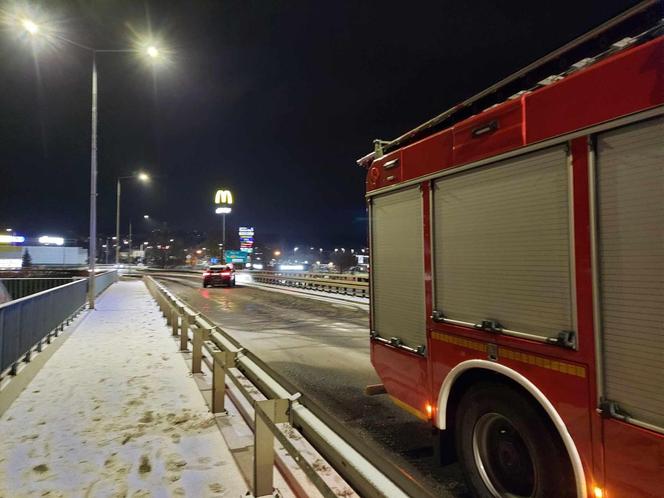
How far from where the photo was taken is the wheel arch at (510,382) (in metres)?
2.61

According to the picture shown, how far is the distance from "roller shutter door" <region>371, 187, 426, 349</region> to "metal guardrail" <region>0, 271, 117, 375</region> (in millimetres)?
4861

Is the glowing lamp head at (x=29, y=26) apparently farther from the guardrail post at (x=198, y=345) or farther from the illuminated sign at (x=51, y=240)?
the illuminated sign at (x=51, y=240)

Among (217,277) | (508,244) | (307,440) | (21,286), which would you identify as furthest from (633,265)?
(217,277)

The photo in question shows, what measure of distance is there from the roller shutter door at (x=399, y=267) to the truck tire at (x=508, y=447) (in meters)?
0.82

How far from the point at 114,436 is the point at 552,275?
4.43m

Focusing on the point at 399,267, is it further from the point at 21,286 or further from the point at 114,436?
the point at 21,286

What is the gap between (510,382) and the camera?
10.3 feet

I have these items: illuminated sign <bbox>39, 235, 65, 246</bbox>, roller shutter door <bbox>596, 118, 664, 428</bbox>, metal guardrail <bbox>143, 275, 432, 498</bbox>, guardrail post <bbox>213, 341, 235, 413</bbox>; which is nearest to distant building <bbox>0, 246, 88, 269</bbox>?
illuminated sign <bbox>39, 235, 65, 246</bbox>

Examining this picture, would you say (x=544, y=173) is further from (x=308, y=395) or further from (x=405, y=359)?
(x=308, y=395)

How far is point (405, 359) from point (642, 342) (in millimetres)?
2260

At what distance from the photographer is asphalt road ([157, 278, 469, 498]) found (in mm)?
4453

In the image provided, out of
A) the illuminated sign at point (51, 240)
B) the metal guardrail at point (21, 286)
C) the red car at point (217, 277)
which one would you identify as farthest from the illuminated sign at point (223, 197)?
the illuminated sign at point (51, 240)

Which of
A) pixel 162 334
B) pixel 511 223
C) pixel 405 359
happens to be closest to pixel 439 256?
pixel 511 223

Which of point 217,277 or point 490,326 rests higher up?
point 490,326
